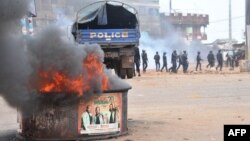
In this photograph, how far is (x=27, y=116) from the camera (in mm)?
9297

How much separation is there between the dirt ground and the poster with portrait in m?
0.34

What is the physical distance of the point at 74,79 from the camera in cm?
902

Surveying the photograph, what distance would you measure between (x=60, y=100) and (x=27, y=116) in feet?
2.57

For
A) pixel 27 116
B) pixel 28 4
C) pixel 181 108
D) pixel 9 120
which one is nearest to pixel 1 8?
pixel 28 4

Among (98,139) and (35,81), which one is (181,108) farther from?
(35,81)

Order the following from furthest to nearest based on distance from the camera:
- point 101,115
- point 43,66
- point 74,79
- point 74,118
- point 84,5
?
1. point 84,5
2. point 101,115
3. point 74,118
4. point 74,79
5. point 43,66

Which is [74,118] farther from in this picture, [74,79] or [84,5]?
[84,5]

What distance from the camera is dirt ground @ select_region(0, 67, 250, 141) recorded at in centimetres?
978

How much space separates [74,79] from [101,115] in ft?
2.99

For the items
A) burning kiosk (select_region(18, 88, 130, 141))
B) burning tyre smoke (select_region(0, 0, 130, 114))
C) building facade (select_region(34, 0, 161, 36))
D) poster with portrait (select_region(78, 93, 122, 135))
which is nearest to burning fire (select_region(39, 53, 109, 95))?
burning tyre smoke (select_region(0, 0, 130, 114))

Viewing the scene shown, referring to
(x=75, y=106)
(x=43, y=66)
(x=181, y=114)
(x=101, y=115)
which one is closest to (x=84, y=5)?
(x=181, y=114)

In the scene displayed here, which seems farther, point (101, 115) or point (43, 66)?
point (101, 115)

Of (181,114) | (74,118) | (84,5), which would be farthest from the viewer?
(84,5)

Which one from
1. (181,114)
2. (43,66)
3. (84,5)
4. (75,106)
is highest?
(84,5)
